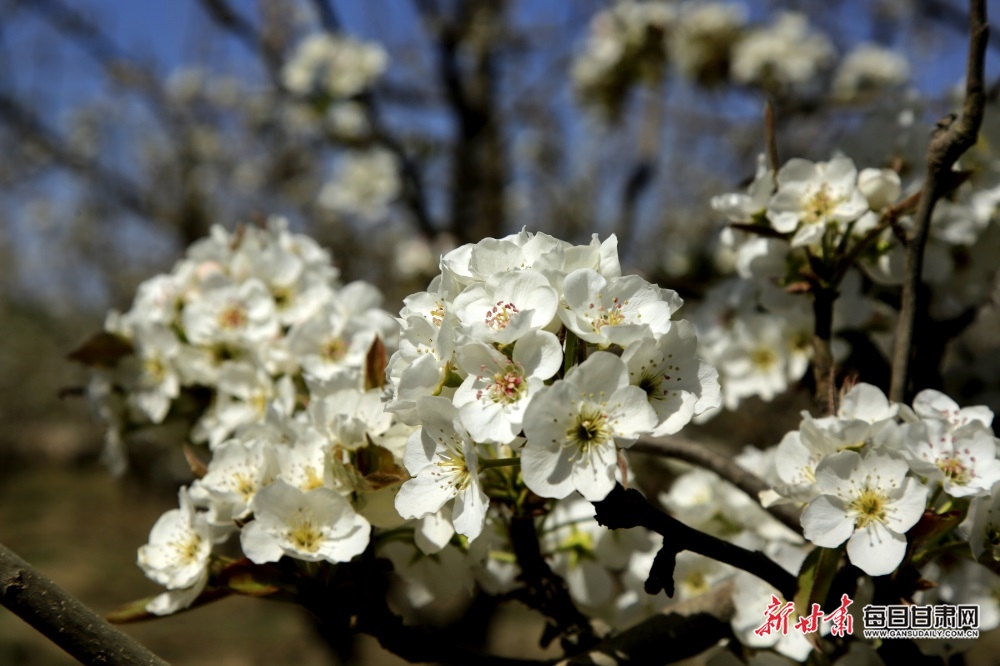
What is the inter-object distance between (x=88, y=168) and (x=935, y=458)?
5358 millimetres

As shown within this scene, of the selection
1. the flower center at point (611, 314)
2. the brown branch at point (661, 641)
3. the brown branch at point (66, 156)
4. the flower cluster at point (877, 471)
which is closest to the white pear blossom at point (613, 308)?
the flower center at point (611, 314)

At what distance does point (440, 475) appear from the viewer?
1.03m

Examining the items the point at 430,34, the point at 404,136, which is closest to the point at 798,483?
the point at 430,34

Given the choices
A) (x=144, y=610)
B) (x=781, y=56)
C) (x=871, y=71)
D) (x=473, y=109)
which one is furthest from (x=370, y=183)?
(x=144, y=610)

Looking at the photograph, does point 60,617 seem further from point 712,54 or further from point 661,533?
point 712,54

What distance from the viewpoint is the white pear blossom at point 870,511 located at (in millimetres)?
1025

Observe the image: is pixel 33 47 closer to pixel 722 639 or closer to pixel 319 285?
pixel 319 285

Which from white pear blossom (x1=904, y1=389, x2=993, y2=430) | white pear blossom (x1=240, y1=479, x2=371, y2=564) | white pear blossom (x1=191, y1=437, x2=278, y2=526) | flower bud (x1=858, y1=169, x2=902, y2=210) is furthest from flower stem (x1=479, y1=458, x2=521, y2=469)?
flower bud (x1=858, y1=169, x2=902, y2=210)

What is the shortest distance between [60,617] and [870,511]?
0.96 m

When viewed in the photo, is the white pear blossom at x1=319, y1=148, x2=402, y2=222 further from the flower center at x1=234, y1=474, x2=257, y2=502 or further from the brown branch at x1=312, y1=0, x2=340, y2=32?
the flower center at x1=234, y1=474, x2=257, y2=502

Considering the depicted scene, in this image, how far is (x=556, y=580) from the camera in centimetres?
132

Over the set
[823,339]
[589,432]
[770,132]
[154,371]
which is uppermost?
[770,132]

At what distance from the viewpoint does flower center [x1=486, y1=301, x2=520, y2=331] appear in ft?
3.17

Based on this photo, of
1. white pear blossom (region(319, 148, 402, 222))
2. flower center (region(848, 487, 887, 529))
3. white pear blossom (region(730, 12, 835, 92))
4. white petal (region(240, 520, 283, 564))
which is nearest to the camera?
flower center (region(848, 487, 887, 529))
